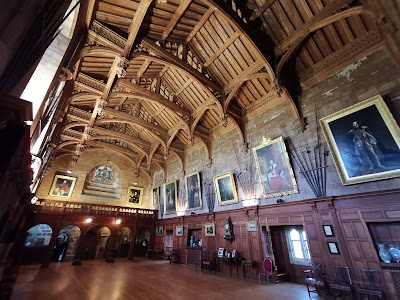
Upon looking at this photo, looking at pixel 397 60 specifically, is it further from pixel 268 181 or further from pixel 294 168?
pixel 268 181

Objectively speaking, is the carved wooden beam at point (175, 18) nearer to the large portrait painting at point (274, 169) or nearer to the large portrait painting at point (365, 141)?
the large portrait painting at point (274, 169)

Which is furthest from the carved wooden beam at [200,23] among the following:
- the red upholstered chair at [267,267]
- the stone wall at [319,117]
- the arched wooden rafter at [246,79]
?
the red upholstered chair at [267,267]

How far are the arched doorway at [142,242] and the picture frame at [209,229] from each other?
6924 mm

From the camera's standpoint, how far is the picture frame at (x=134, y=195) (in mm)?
15739

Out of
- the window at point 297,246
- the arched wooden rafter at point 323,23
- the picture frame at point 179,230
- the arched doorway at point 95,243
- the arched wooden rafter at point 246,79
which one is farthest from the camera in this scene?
the arched doorway at point 95,243

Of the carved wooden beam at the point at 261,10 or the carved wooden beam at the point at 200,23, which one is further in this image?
the carved wooden beam at the point at 200,23

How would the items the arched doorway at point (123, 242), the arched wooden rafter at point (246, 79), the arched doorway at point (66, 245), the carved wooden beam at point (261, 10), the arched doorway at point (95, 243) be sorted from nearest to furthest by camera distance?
the carved wooden beam at point (261, 10) → the arched wooden rafter at point (246, 79) → the arched doorway at point (66, 245) → the arched doorway at point (95, 243) → the arched doorway at point (123, 242)

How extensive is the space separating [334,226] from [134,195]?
557 inches

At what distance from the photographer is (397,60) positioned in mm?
5355

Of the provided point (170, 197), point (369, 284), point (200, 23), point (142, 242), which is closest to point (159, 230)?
point (170, 197)

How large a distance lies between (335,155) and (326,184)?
3.26 ft

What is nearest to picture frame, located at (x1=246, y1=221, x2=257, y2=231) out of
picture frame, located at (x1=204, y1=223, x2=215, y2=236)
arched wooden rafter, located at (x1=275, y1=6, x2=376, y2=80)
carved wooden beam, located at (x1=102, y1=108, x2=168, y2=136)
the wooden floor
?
the wooden floor

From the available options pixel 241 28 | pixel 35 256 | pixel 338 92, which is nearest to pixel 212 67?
pixel 241 28

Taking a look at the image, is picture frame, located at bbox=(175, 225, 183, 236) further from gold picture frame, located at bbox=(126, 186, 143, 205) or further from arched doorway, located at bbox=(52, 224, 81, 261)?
arched doorway, located at bbox=(52, 224, 81, 261)
